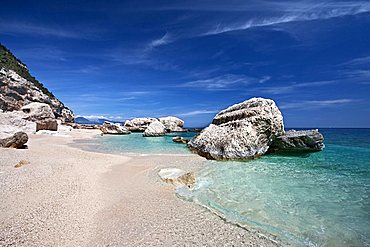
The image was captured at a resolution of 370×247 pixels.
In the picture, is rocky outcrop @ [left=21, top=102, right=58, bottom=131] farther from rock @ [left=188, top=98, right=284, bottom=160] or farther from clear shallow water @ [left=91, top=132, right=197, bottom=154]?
rock @ [left=188, top=98, right=284, bottom=160]

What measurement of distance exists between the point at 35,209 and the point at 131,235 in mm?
3071

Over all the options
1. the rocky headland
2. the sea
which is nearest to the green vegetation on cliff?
the rocky headland

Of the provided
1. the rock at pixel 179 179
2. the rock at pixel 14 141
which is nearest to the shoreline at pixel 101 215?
the rock at pixel 179 179

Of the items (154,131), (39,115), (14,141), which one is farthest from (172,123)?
(14,141)

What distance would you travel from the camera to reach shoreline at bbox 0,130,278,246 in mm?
4842

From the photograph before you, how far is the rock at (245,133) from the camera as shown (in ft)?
50.4

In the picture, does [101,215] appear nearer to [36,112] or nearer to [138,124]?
[36,112]

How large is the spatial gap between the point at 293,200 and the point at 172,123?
169ft

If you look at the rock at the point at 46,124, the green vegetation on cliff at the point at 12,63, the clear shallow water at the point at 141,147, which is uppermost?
the green vegetation on cliff at the point at 12,63

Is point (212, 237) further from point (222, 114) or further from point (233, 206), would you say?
point (222, 114)

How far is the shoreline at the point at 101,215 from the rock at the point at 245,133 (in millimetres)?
7280

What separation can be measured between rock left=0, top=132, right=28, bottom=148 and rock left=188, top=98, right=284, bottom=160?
13.6 metres

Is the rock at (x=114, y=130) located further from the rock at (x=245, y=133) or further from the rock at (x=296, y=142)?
the rock at (x=296, y=142)

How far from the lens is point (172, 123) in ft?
192
